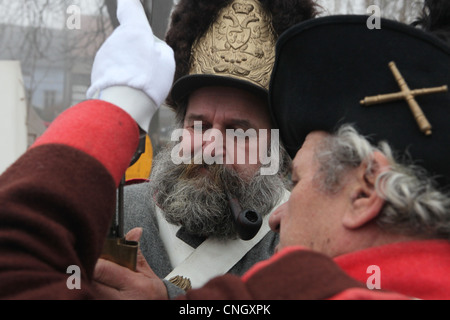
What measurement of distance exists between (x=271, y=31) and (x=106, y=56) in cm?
133

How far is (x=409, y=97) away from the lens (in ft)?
4.57

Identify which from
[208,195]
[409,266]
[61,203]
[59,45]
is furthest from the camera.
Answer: [59,45]

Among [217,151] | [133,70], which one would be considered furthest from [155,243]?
[133,70]

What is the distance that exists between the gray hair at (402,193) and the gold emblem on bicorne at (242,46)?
1294 mm

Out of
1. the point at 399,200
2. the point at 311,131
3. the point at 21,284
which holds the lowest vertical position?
the point at 21,284

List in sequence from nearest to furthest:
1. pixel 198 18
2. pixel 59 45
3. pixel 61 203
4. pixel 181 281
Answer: pixel 61 203
pixel 181 281
pixel 198 18
pixel 59 45

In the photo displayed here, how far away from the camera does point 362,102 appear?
1.46m

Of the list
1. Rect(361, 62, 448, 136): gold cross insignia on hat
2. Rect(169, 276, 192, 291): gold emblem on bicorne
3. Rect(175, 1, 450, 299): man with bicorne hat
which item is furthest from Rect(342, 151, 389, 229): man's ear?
Rect(169, 276, 192, 291): gold emblem on bicorne

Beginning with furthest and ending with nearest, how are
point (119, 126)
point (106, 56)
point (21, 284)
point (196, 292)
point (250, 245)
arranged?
point (250, 245), point (106, 56), point (119, 126), point (196, 292), point (21, 284)

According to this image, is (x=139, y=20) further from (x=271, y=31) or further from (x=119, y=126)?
(x=271, y=31)

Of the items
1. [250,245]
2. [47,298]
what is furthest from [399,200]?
[250,245]

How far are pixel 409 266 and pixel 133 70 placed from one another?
0.89 m

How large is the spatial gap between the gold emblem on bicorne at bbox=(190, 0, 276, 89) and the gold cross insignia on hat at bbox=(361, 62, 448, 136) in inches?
50.5

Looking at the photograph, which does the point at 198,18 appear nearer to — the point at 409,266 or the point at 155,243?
the point at 155,243
